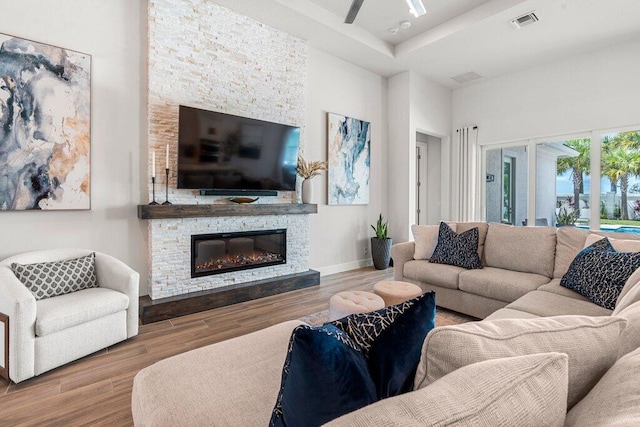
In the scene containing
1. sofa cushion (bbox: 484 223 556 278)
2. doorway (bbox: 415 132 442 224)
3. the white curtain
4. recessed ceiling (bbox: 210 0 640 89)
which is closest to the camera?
sofa cushion (bbox: 484 223 556 278)

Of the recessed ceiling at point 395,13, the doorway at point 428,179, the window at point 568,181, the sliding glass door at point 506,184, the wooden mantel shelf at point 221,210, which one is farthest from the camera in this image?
the doorway at point 428,179

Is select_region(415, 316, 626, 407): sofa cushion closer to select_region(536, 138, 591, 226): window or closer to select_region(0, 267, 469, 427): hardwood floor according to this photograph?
select_region(0, 267, 469, 427): hardwood floor

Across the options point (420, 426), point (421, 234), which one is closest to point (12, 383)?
point (420, 426)

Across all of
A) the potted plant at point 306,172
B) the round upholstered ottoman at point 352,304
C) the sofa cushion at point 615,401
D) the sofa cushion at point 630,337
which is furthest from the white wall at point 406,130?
the sofa cushion at point 615,401

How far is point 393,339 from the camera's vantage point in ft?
2.76

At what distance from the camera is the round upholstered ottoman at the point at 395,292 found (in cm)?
256

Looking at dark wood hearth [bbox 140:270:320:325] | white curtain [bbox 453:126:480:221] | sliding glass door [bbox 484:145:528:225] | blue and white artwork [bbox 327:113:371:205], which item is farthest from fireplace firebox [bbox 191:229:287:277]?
sliding glass door [bbox 484:145:528:225]

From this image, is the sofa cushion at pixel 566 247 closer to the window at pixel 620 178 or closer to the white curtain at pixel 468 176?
the window at pixel 620 178

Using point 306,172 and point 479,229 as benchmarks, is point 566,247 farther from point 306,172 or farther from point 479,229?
point 306,172

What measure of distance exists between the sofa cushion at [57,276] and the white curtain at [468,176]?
5.64m

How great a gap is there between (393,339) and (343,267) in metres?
4.44

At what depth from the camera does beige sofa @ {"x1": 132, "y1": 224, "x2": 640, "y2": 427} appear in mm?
528

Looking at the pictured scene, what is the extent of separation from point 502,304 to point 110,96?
4118mm

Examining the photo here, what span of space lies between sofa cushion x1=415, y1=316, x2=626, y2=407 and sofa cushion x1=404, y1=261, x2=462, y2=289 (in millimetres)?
2411
